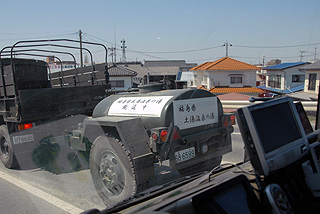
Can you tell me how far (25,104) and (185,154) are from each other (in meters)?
3.60

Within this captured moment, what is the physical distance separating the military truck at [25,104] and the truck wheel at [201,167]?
10.6ft

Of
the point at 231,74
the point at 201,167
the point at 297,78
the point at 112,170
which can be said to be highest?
the point at 231,74

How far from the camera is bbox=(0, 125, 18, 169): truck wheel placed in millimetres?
5957

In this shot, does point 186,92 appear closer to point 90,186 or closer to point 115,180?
point 115,180

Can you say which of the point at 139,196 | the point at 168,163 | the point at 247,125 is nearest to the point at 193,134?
the point at 168,163

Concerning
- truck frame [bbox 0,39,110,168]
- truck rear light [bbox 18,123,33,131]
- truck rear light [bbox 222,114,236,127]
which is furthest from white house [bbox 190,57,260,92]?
truck rear light [bbox 18,123,33,131]

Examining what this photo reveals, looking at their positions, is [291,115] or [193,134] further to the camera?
[193,134]

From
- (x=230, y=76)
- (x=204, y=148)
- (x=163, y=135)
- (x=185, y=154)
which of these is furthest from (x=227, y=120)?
(x=230, y=76)

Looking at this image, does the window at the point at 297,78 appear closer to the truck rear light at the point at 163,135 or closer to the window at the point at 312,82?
the window at the point at 312,82

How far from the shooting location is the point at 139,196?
2438 millimetres

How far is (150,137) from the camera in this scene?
3811 millimetres

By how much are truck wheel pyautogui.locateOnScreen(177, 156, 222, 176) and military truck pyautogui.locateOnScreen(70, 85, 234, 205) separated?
2 cm

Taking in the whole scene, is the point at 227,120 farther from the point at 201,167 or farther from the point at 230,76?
the point at 230,76

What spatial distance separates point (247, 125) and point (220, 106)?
2.81 m
